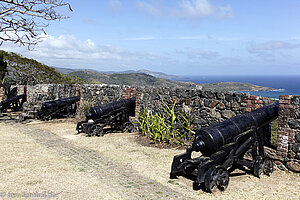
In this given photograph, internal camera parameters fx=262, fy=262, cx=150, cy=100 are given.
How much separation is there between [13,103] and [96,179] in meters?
11.4

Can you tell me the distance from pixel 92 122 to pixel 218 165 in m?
5.05

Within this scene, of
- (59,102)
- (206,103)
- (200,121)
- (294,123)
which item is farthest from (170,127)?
(59,102)

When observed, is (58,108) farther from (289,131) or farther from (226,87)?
(289,131)

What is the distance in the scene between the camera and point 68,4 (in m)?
10.2

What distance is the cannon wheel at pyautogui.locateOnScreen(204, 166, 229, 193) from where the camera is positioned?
3.98m

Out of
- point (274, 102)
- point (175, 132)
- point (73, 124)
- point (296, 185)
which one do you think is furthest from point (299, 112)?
point (73, 124)

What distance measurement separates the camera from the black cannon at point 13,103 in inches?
524

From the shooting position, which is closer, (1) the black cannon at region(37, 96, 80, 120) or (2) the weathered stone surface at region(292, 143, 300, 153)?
(2) the weathered stone surface at region(292, 143, 300, 153)

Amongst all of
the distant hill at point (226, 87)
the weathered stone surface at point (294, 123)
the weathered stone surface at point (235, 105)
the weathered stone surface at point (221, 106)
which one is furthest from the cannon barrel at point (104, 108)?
the weathered stone surface at point (294, 123)

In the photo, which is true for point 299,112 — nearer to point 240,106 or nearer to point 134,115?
point 240,106

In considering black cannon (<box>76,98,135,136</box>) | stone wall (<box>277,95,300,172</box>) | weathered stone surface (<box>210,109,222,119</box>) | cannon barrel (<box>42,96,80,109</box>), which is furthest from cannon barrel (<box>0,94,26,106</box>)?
stone wall (<box>277,95,300,172</box>)

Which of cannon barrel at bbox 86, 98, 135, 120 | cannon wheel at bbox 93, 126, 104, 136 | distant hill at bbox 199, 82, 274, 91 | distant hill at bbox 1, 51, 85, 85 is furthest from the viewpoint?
distant hill at bbox 1, 51, 85, 85

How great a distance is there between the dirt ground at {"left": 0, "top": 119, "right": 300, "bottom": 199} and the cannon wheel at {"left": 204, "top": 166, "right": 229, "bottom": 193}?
0.10 meters

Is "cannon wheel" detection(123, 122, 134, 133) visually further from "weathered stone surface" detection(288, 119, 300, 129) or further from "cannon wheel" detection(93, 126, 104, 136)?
"weathered stone surface" detection(288, 119, 300, 129)
